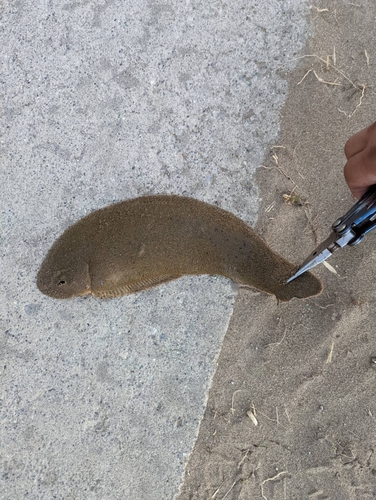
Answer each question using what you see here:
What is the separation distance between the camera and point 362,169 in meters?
1.44

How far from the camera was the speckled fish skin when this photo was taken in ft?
7.86

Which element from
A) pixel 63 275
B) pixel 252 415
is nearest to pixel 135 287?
pixel 63 275

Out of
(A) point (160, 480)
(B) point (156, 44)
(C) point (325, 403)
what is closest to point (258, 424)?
(C) point (325, 403)

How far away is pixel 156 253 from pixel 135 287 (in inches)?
10.4

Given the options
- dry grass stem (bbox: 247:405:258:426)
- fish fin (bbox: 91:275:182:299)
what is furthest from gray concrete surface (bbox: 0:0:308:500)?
dry grass stem (bbox: 247:405:258:426)

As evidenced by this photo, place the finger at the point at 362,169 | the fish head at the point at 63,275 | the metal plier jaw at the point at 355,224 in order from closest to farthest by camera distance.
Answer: the finger at the point at 362,169 → the metal plier jaw at the point at 355,224 → the fish head at the point at 63,275

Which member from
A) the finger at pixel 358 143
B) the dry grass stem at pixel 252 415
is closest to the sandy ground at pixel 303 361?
the dry grass stem at pixel 252 415

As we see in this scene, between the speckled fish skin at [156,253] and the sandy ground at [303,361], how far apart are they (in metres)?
0.13

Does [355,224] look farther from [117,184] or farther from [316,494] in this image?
[316,494]

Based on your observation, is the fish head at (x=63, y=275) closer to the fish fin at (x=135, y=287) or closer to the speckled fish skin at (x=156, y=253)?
the speckled fish skin at (x=156, y=253)

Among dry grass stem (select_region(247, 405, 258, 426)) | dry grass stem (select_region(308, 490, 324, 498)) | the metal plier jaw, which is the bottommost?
dry grass stem (select_region(308, 490, 324, 498))

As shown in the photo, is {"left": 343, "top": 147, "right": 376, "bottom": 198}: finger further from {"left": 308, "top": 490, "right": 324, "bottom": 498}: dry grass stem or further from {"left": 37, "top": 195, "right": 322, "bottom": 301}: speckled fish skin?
{"left": 308, "top": 490, "right": 324, "bottom": 498}: dry grass stem

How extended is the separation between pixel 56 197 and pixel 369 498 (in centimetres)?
286

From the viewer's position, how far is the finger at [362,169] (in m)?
1.41
